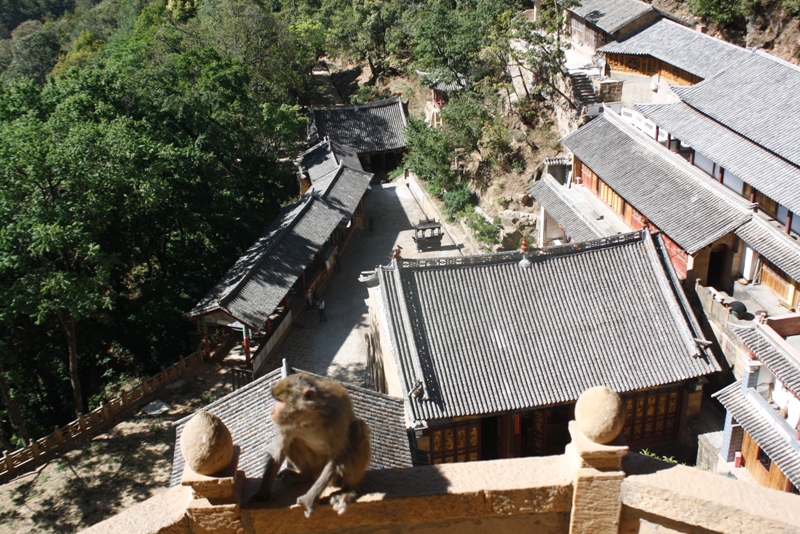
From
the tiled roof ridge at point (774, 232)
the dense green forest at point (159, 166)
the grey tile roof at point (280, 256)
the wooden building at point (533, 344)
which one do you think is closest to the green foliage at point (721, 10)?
the dense green forest at point (159, 166)

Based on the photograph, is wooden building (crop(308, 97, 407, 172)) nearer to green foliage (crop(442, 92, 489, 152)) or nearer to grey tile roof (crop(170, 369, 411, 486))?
green foliage (crop(442, 92, 489, 152))

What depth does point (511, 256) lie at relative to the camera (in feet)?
66.2

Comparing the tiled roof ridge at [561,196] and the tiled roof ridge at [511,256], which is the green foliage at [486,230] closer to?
the tiled roof ridge at [561,196]

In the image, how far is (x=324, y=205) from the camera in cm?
3238

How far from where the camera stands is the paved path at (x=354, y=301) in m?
25.3

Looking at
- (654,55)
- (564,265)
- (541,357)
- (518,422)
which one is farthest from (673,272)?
(654,55)

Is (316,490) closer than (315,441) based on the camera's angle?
Yes

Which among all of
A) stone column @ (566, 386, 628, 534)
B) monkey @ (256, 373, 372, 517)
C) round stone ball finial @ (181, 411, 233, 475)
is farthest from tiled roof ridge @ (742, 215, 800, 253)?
round stone ball finial @ (181, 411, 233, 475)

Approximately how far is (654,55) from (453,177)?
1080 centimetres

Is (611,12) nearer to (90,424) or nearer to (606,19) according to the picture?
(606,19)

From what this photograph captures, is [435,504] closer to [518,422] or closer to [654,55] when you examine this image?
[518,422]

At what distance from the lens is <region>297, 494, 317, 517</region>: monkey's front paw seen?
6410mm

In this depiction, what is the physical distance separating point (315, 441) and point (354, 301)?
22984 mm

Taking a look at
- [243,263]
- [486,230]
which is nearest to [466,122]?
[486,230]
